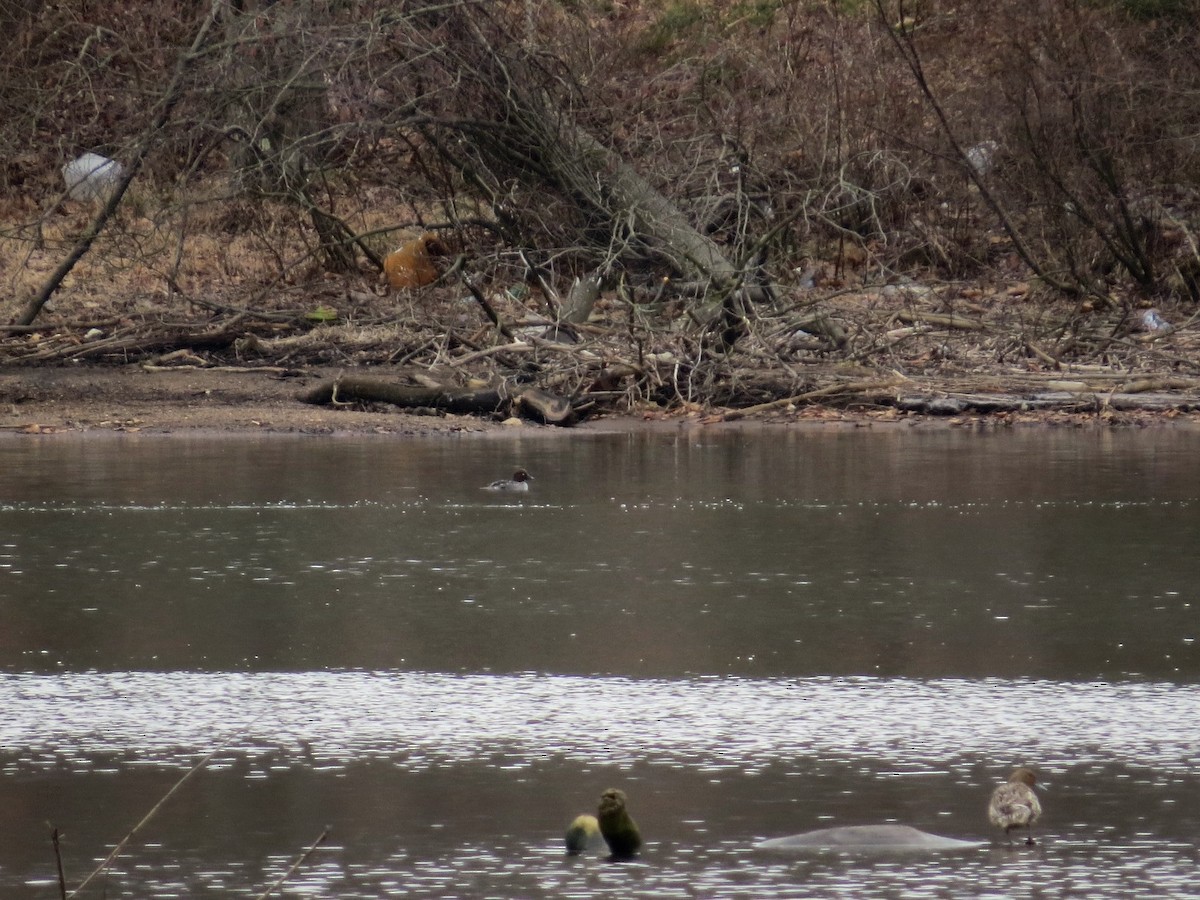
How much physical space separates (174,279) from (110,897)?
588 inches

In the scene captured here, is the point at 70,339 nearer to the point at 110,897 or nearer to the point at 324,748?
the point at 324,748

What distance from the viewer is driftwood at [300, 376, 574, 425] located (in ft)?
50.2

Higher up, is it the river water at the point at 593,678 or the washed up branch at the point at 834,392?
the washed up branch at the point at 834,392

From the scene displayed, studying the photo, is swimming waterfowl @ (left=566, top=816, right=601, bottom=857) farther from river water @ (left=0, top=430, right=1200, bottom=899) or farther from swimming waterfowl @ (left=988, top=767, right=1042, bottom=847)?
swimming waterfowl @ (left=988, top=767, right=1042, bottom=847)

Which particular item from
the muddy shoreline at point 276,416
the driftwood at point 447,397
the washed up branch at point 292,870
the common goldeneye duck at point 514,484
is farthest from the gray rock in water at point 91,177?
the washed up branch at point 292,870

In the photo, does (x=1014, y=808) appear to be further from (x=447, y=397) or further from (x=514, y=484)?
(x=447, y=397)

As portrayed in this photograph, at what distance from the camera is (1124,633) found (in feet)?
23.3

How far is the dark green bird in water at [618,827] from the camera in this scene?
4.38 metres

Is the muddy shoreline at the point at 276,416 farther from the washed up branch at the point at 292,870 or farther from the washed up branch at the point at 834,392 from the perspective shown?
the washed up branch at the point at 292,870

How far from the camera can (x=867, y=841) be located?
14.8ft

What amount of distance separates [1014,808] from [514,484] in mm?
6894

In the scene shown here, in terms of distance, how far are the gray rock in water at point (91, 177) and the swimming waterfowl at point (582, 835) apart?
14784mm

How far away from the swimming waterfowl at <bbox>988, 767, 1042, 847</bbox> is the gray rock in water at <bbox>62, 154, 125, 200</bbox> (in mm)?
14975

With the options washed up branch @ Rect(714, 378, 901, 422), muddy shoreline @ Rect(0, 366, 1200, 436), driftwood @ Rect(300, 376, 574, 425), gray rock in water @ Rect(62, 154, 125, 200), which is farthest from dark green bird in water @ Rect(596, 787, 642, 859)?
gray rock in water @ Rect(62, 154, 125, 200)
